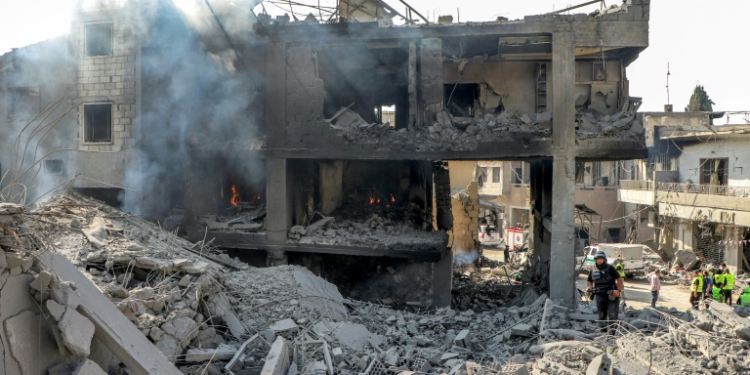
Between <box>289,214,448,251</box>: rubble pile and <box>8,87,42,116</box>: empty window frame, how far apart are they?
9.27m

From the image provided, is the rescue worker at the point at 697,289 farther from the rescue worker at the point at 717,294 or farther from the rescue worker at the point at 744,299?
the rescue worker at the point at 744,299

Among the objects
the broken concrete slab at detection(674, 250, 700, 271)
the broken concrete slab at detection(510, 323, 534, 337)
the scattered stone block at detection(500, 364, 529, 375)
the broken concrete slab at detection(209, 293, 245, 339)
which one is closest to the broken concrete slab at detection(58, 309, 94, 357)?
the broken concrete slab at detection(209, 293, 245, 339)

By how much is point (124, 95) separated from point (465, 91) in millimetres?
11064

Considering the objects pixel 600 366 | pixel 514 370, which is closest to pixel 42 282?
pixel 514 370

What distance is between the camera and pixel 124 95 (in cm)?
1630

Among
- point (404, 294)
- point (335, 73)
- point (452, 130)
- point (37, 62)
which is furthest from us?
point (335, 73)

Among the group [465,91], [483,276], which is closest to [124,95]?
[465,91]

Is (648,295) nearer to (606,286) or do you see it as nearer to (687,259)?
(687,259)

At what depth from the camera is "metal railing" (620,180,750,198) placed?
76.1 ft

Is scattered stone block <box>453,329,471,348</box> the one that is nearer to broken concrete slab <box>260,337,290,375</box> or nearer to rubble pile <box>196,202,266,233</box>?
broken concrete slab <box>260,337,290,375</box>

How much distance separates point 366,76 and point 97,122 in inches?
338

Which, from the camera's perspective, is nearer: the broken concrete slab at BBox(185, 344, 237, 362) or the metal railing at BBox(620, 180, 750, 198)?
the broken concrete slab at BBox(185, 344, 237, 362)

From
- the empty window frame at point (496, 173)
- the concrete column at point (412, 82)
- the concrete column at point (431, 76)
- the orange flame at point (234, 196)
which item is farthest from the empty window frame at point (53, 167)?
the empty window frame at point (496, 173)

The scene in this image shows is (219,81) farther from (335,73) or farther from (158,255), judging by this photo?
(158,255)
